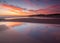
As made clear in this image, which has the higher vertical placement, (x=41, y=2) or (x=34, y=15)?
(x=41, y=2)

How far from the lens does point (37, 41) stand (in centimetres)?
124

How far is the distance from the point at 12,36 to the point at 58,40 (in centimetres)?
A: 54

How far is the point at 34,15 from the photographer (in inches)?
53.6

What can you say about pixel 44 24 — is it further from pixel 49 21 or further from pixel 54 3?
pixel 54 3

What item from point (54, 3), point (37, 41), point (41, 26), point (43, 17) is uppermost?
point (54, 3)

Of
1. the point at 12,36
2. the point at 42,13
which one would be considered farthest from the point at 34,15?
the point at 12,36

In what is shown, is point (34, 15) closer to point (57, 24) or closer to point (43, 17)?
point (43, 17)

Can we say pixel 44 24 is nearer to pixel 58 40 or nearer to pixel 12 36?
pixel 58 40

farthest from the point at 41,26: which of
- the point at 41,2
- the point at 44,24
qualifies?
the point at 41,2

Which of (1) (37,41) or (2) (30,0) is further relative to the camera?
(2) (30,0)

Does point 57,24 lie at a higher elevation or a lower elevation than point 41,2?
lower

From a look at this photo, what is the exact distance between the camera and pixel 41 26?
133 cm

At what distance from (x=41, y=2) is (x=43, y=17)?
19 centimetres

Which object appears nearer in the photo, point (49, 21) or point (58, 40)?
point (58, 40)
